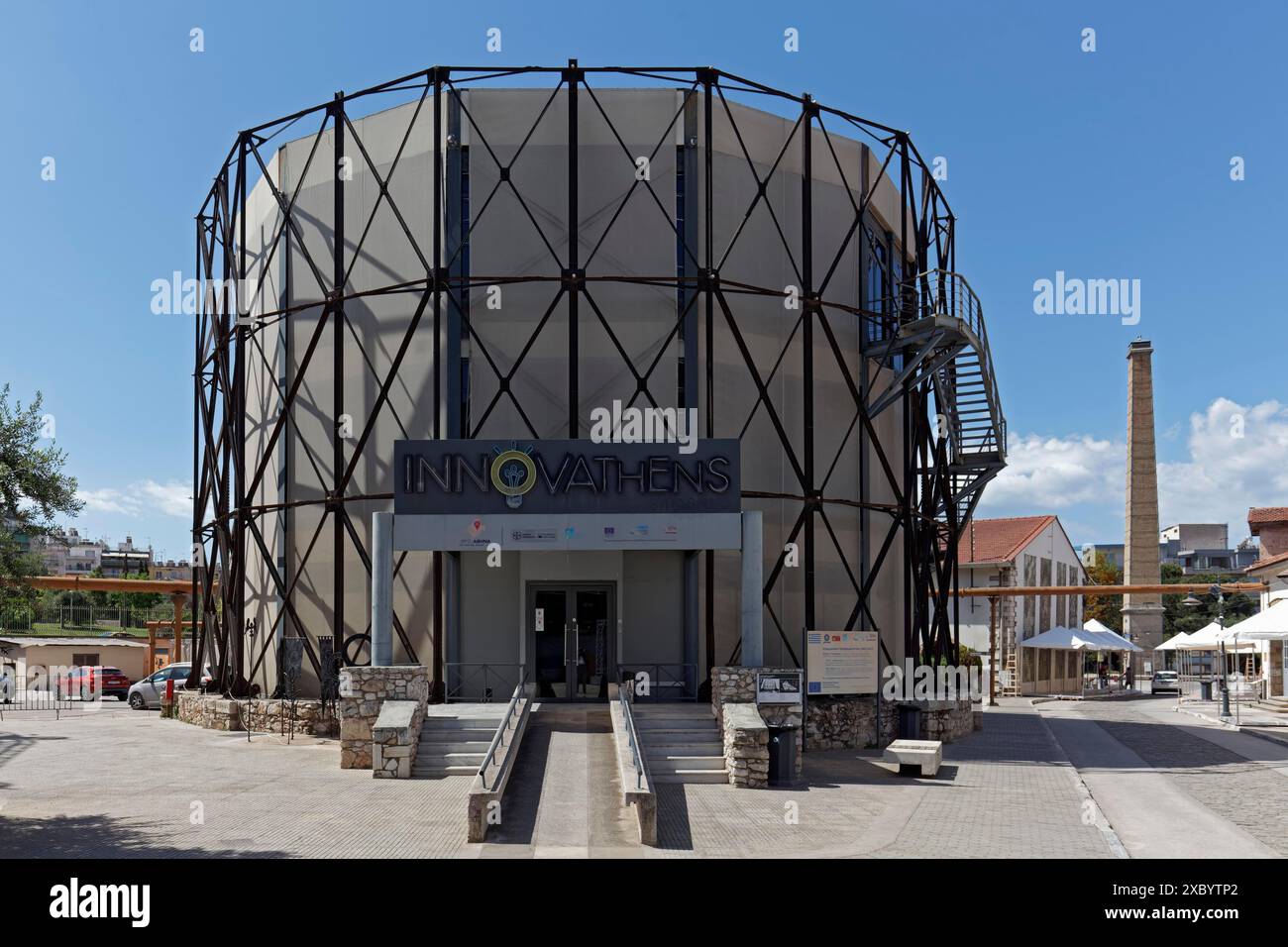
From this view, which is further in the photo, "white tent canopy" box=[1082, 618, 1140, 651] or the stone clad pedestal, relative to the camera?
"white tent canopy" box=[1082, 618, 1140, 651]

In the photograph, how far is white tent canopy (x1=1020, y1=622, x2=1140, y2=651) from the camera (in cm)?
5053

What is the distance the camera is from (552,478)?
74.7 ft

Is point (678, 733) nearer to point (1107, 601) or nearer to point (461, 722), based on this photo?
point (461, 722)

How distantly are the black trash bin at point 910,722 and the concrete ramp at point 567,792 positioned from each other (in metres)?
7.58

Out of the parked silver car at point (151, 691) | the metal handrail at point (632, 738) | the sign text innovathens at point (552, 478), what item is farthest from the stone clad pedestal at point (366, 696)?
the parked silver car at point (151, 691)

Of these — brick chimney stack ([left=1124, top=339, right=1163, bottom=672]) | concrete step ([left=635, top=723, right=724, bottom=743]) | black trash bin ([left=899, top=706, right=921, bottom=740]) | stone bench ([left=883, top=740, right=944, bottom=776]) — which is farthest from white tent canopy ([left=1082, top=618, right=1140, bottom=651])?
concrete step ([left=635, top=723, right=724, bottom=743])

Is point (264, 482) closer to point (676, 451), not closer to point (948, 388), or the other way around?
point (676, 451)

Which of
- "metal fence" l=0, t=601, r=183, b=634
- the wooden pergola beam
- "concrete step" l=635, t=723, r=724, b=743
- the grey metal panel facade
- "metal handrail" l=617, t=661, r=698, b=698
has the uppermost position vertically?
the grey metal panel facade

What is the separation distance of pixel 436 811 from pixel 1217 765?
54.0 feet

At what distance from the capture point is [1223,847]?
14391mm

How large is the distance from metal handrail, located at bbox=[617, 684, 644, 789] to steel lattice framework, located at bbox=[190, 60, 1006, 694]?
4453mm

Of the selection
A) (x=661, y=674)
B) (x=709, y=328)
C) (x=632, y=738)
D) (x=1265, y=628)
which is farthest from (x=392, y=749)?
(x=1265, y=628)

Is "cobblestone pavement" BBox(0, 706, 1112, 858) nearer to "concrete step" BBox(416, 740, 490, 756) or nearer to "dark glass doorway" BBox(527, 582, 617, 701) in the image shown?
"concrete step" BBox(416, 740, 490, 756)

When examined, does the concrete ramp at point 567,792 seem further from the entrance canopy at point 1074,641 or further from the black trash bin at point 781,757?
the entrance canopy at point 1074,641
